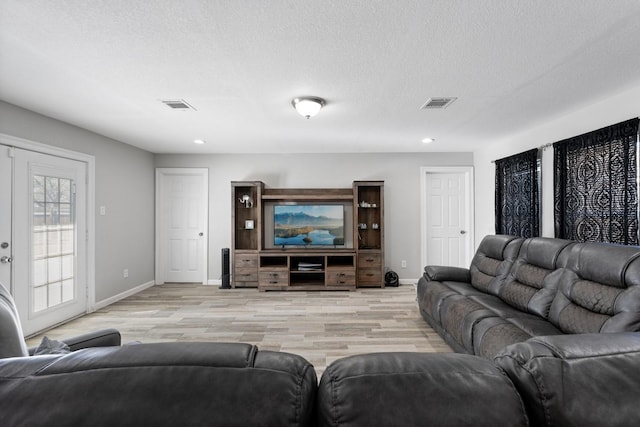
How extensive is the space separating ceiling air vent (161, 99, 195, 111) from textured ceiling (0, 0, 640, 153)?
0.25 feet

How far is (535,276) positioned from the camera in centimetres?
258

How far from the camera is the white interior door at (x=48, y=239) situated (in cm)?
305

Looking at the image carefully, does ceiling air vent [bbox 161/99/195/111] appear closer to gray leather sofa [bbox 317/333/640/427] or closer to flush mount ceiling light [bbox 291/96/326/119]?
flush mount ceiling light [bbox 291/96/326/119]

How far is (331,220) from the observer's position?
17.4ft

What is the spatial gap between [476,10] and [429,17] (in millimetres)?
243

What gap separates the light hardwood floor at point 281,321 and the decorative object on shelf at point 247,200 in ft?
4.91

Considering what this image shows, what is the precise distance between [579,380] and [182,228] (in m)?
5.72

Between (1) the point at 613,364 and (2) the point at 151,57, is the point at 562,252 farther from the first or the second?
(2) the point at 151,57

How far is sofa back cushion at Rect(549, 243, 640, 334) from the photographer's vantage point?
70.4 inches

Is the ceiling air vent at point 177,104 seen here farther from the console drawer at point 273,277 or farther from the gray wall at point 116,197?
the console drawer at point 273,277

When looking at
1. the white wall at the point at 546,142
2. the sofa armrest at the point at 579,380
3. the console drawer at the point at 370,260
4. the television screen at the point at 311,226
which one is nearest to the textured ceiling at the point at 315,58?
the white wall at the point at 546,142

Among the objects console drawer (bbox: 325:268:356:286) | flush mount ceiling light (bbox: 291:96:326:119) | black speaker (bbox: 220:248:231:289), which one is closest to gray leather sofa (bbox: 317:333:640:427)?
flush mount ceiling light (bbox: 291:96:326:119)

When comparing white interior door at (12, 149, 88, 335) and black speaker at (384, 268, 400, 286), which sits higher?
white interior door at (12, 149, 88, 335)

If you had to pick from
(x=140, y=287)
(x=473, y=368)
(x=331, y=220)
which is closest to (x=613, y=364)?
(x=473, y=368)
